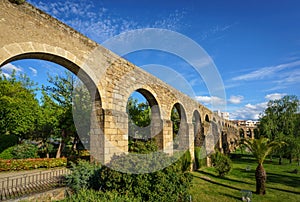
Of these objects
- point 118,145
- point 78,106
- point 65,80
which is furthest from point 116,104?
point 65,80

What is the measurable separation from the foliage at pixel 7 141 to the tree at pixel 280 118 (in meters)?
21.1

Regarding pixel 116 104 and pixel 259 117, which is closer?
pixel 116 104

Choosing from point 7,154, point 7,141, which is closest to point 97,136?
point 7,154

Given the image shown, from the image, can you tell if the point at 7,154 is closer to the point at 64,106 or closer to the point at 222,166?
the point at 64,106

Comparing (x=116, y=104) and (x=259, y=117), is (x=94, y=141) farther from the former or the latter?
(x=259, y=117)

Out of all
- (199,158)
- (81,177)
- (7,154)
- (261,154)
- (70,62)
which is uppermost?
(70,62)

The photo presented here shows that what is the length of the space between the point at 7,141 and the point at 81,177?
33.9 feet

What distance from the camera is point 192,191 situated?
748cm

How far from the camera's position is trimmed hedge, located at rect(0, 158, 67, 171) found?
10.0 m

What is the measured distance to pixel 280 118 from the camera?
18750 millimetres

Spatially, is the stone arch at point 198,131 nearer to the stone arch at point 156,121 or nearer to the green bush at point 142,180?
the stone arch at point 156,121

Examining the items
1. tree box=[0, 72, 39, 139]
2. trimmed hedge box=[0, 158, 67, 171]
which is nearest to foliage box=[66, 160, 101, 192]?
trimmed hedge box=[0, 158, 67, 171]

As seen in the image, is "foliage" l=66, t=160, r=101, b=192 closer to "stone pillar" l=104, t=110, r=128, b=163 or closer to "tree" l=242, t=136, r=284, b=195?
"stone pillar" l=104, t=110, r=128, b=163

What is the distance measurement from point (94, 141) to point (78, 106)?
722 centimetres
